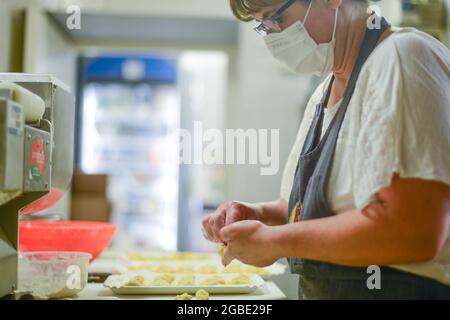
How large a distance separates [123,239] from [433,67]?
3.46m

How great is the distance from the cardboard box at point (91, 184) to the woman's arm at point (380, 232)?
2.03 metres

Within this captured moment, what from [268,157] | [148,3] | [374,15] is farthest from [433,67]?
[148,3]

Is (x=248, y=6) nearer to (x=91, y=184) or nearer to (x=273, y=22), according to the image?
(x=273, y=22)

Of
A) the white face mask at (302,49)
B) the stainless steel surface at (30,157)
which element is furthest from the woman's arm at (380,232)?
the stainless steel surface at (30,157)

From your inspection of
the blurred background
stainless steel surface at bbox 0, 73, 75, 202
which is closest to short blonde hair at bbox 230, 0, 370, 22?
the blurred background

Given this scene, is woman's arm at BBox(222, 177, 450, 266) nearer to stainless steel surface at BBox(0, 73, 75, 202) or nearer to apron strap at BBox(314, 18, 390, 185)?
apron strap at BBox(314, 18, 390, 185)

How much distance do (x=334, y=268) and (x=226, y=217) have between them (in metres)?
0.29

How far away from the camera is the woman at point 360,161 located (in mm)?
860

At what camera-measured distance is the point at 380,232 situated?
0.87 meters

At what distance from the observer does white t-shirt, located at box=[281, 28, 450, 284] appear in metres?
0.86

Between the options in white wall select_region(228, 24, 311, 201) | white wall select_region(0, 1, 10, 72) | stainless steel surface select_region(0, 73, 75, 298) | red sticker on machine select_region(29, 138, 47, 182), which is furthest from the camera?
white wall select_region(228, 24, 311, 201)

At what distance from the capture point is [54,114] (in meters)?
1.11

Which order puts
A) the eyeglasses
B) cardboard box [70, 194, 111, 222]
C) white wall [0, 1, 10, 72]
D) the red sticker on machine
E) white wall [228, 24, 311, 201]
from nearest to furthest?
the red sticker on machine → the eyeglasses → white wall [0, 1, 10, 72] → white wall [228, 24, 311, 201] → cardboard box [70, 194, 111, 222]
